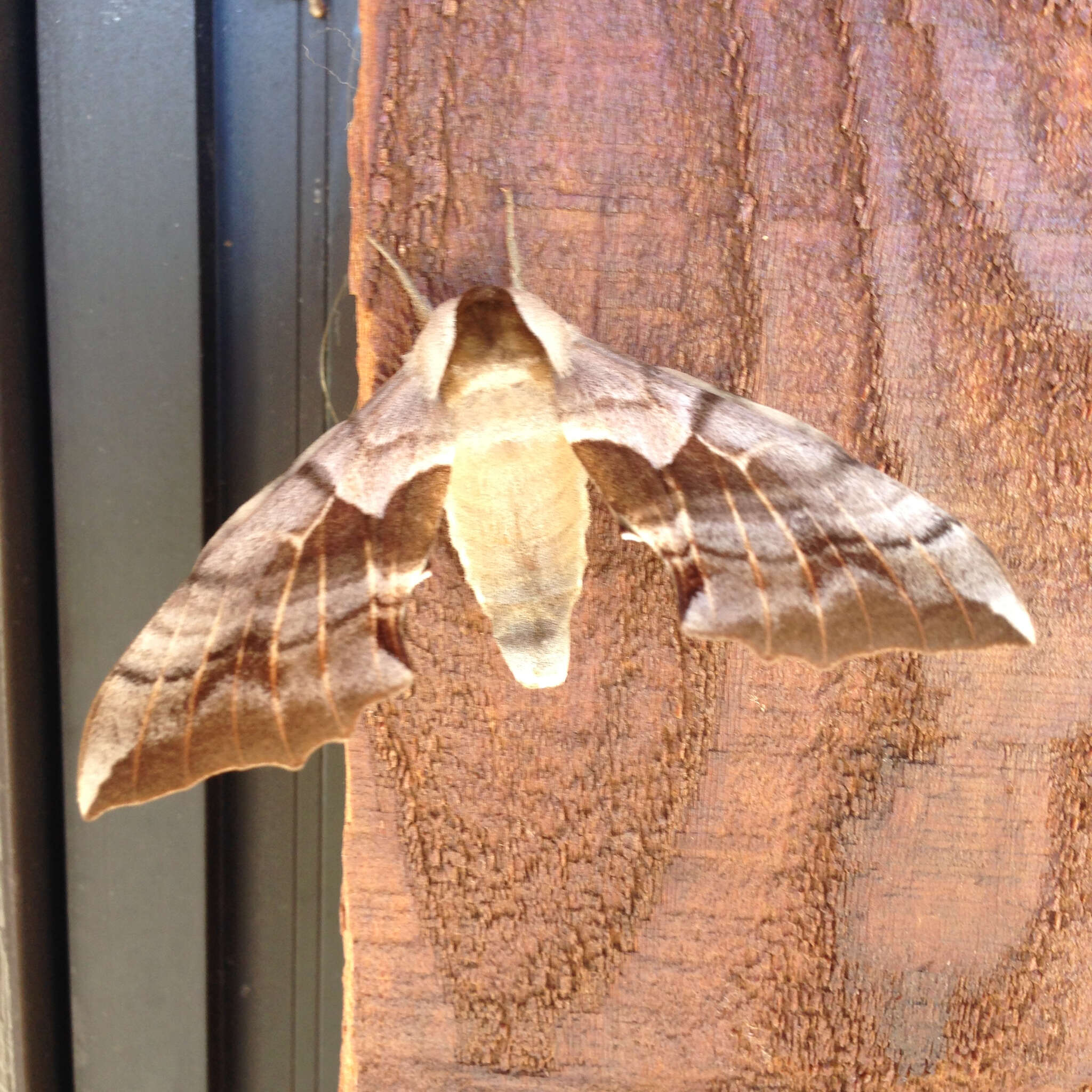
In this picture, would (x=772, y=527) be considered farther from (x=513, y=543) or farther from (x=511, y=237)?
(x=511, y=237)

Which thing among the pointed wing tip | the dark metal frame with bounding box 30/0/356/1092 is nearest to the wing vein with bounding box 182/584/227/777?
the dark metal frame with bounding box 30/0/356/1092

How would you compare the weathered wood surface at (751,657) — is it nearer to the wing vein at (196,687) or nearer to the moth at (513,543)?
the moth at (513,543)

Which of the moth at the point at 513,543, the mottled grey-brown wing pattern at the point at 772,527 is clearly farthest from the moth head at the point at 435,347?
the mottled grey-brown wing pattern at the point at 772,527

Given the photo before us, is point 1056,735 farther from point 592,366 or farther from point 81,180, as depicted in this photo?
point 81,180

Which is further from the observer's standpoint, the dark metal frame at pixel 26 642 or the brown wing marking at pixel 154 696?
the dark metal frame at pixel 26 642

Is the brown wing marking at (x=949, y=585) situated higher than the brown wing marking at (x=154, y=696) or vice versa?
the brown wing marking at (x=949, y=585)

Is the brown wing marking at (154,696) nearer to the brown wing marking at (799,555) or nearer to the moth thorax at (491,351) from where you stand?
the moth thorax at (491,351)

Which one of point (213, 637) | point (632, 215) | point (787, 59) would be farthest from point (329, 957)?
point (787, 59)
